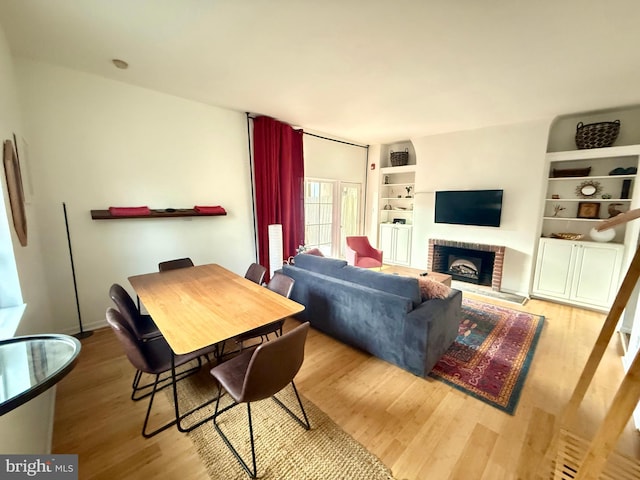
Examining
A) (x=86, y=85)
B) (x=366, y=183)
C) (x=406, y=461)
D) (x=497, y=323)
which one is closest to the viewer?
(x=406, y=461)

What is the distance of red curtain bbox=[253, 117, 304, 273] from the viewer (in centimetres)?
401

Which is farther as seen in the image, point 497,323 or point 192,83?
point 497,323

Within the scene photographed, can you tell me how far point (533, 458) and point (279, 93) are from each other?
3.75 metres

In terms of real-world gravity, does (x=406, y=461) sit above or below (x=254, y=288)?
below

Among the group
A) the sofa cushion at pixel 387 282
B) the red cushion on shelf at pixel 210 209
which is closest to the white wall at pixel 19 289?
the red cushion on shelf at pixel 210 209

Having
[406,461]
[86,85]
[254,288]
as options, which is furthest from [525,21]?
[86,85]

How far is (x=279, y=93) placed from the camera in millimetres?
3039

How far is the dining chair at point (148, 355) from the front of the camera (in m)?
1.49

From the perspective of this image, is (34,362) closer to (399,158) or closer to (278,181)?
(278,181)

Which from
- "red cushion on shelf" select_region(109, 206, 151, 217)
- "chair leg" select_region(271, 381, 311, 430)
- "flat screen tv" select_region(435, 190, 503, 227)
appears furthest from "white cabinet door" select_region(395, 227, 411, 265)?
"red cushion on shelf" select_region(109, 206, 151, 217)

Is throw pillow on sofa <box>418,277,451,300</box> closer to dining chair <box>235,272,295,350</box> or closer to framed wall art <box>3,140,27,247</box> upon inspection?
dining chair <box>235,272,295,350</box>

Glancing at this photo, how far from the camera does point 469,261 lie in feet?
15.4

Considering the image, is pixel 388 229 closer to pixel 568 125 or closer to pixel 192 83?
pixel 568 125

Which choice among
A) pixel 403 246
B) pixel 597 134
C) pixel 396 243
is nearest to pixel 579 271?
pixel 597 134
